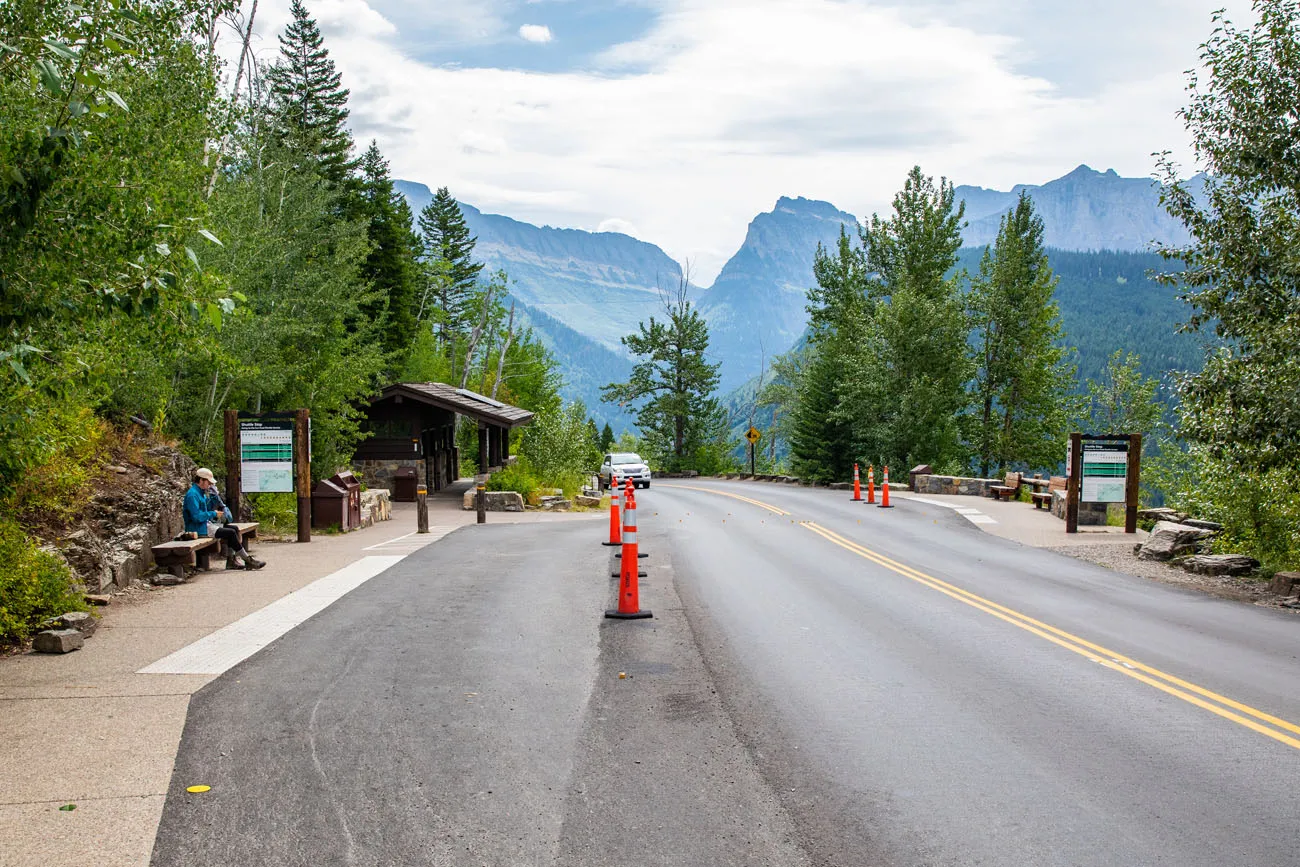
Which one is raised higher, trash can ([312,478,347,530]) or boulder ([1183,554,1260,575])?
trash can ([312,478,347,530])

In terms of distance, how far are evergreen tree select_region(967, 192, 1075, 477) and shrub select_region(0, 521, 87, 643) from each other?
50311mm

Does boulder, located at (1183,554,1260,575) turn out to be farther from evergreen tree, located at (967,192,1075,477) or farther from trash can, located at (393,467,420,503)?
evergreen tree, located at (967,192,1075,477)

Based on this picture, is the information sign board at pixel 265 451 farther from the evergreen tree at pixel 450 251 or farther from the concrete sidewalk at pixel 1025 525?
the evergreen tree at pixel 450 251

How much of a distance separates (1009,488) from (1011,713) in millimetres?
25311

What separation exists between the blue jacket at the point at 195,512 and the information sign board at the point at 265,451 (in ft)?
11.5

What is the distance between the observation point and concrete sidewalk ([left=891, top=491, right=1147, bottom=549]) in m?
18.9

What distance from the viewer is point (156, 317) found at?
274 inches

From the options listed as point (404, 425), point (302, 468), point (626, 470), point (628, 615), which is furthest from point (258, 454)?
point (626, 470)

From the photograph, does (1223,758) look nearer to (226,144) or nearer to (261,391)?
(261,391)

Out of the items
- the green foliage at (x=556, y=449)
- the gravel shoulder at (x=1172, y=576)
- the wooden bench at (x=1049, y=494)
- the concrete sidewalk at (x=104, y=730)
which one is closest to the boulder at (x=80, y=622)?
the concrete sidewalk at (x=104, y=730)

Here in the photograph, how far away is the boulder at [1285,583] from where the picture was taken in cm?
1216

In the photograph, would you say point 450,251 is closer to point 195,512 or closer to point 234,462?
point 234,462

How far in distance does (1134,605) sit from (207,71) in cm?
1556

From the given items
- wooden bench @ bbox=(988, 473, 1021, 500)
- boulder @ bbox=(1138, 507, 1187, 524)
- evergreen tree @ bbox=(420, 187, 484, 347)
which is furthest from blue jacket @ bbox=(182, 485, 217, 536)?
evergreen tree @ bbox=(420, 187, 484, 347)
